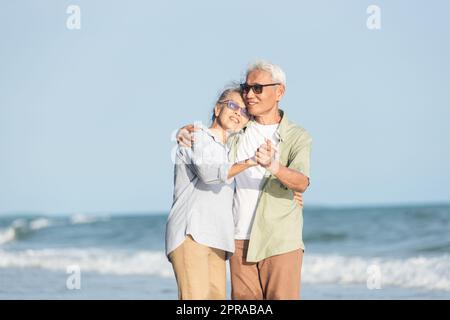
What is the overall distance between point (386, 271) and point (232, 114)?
973 cm

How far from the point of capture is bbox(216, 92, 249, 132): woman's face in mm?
4633

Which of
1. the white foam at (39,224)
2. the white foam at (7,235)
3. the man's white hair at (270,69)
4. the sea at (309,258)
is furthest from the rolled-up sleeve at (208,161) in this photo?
the white foam at (39,224)

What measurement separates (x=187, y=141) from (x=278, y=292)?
106 cm

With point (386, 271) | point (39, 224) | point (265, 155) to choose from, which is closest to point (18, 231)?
point (39, 224)

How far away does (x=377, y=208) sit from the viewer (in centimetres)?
2575

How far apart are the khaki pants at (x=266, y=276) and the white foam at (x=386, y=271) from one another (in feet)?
22.6

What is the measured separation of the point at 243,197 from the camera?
4914 millimetres

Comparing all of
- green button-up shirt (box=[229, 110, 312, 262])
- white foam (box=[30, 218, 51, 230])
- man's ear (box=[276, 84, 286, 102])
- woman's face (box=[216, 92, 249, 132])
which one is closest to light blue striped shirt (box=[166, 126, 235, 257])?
woman's face (box=[216, 92, 249, 132])

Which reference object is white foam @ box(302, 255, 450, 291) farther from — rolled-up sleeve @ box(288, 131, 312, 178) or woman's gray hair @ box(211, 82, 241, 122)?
woman's gray hair @ box(211, 82, 241, 122)

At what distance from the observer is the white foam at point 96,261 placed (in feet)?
49.6
